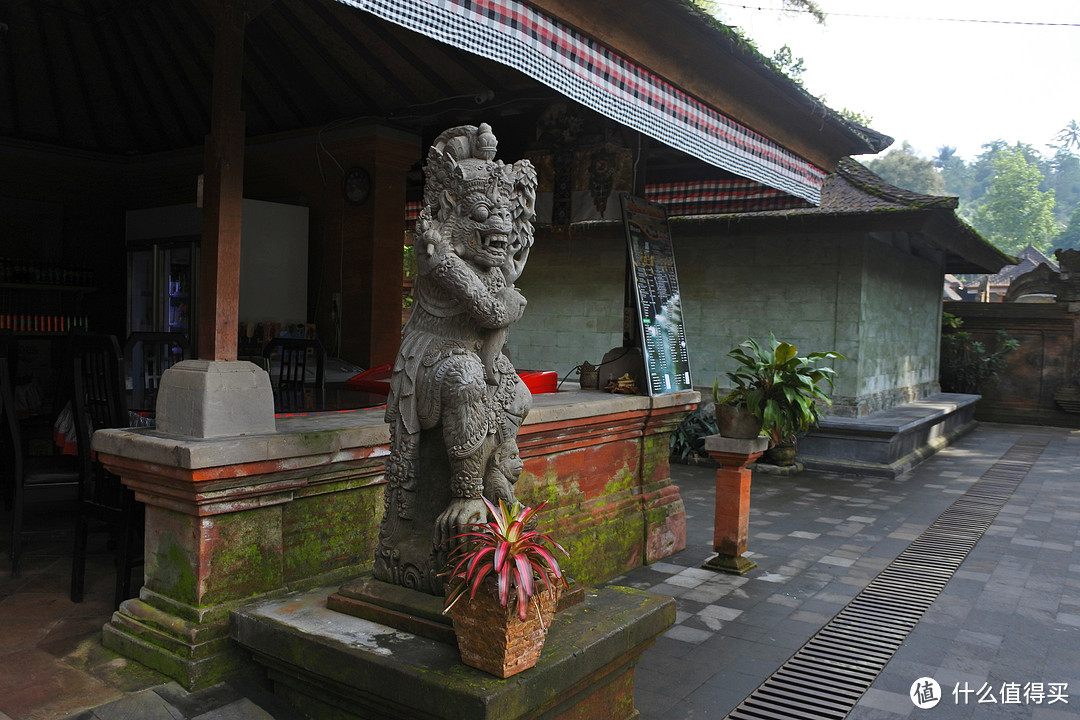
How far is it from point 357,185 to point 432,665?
5528 mm

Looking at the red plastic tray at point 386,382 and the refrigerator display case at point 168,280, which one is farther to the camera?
the refrigerator display case at point 168,280

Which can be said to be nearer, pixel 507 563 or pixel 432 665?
pixel 507 563

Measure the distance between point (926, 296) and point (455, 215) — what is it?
40.1 ft

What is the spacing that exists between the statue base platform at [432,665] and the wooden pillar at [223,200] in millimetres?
1111

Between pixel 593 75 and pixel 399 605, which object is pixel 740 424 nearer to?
pixel 593 75

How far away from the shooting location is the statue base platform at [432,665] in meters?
2.19

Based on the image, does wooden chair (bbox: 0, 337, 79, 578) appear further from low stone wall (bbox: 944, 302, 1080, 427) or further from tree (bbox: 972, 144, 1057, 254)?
tree (bbox: 972, 144, 1057, 254)

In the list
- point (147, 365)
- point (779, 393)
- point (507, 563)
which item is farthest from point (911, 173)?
point (507, 563)

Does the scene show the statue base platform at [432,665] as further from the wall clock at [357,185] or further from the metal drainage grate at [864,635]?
the wall clock at [357,185]

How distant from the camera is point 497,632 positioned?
2160 millimetres

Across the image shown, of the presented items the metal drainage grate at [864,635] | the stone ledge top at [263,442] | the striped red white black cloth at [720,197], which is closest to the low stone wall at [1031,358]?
the metal drainage grate at [864,635]

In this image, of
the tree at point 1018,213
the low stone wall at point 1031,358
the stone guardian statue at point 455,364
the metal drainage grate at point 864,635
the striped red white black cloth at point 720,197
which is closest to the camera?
the stone guardian statue at point 455,364

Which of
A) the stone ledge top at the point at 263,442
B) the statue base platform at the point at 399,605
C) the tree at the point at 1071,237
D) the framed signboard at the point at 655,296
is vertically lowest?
the statue base platform at the point at 399,605

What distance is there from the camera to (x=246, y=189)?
781cm
